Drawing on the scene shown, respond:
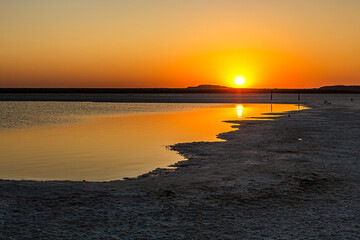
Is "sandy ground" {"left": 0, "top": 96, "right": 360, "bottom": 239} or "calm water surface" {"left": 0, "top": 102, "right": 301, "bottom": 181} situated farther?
"calm water surface" {"left": 0, "top": 102, "right": 301, "bottom": 181}

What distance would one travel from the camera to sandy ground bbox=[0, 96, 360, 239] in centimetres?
621

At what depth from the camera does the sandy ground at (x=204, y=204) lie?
6211 millimetres

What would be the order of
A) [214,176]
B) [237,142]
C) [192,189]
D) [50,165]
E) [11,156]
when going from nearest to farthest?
[192,189] → [214,176] → [50,165] → [11,156] → [237,142]

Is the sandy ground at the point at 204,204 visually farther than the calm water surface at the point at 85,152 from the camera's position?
No

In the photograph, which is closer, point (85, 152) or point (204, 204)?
point (204, 204)

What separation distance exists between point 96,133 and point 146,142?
16.4ft

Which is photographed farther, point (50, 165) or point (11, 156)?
point (11, 156)

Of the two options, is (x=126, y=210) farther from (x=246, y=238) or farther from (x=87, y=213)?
(x=246, y=238)

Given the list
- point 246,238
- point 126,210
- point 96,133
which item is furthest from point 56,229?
point 96,133

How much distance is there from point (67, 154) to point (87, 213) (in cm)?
844

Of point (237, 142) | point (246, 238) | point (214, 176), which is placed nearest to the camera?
point (246, 238)

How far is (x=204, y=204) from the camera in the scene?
25.2 ft

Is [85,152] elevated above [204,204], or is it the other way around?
[204,204]

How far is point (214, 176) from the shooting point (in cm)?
1019
